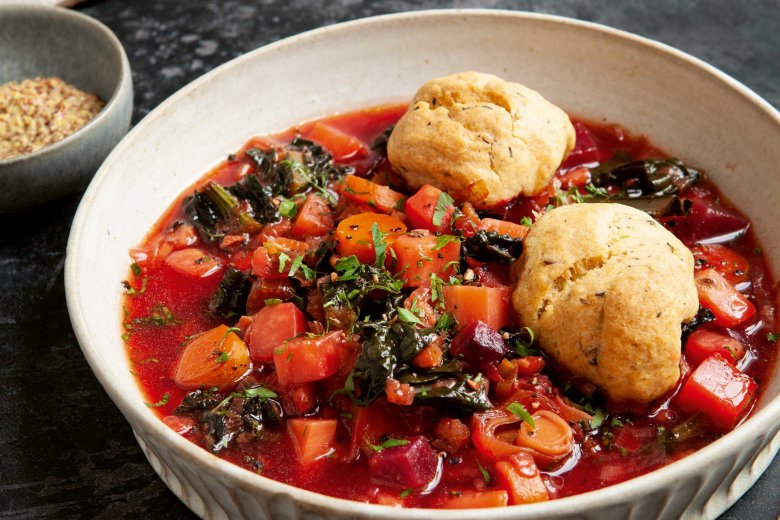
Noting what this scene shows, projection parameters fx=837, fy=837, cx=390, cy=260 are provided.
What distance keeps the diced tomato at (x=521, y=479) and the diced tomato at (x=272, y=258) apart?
5.50 feet

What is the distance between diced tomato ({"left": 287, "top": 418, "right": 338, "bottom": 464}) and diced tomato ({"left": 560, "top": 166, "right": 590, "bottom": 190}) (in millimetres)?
2386

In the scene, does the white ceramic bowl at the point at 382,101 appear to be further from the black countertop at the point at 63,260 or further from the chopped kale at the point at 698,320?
the chopped kale at the point at 698,320

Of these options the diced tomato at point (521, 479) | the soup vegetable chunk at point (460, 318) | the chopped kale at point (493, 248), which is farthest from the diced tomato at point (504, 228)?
the diced tomato at point (521, 479)

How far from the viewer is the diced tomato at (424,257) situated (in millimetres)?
4609

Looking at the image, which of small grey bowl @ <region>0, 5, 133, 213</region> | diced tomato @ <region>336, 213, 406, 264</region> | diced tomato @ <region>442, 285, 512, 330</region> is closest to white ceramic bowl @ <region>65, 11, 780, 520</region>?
small grey bowl @ <region>0, 5, 133, 213</region>

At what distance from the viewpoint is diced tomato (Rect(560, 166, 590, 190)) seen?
18.3 ft

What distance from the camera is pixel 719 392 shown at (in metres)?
4.23

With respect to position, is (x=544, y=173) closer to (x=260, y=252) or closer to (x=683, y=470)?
(x=260, y=252)

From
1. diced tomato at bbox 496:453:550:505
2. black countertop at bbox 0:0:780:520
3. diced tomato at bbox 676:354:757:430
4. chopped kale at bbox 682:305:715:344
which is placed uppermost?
chopped kale at bbox 682:305:715:344

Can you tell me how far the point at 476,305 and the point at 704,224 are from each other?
5.94 feet

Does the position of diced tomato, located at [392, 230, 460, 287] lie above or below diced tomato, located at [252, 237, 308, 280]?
above

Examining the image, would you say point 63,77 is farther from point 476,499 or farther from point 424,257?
point 476,499

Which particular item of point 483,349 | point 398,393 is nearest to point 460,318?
point 483,349

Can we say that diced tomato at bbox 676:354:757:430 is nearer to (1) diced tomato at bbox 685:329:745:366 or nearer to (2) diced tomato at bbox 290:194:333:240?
(1) diced tomato at bbox 685:329:745:366
